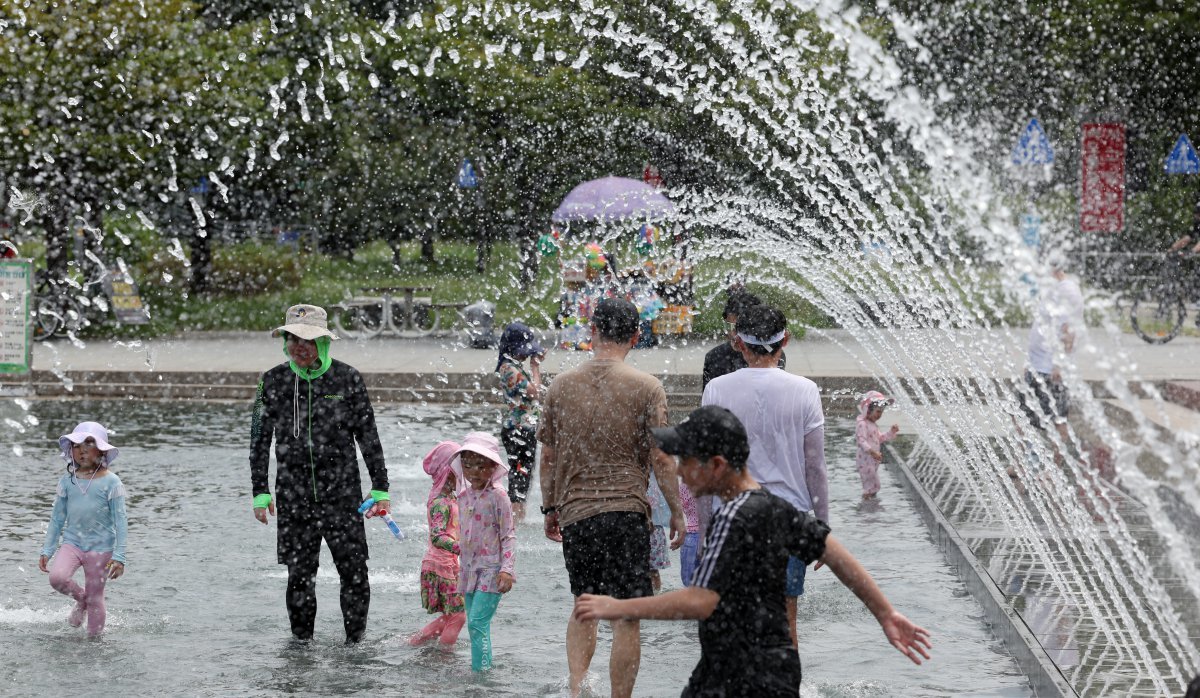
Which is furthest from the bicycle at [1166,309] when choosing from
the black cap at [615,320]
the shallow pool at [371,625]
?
the black cap at [615,320]

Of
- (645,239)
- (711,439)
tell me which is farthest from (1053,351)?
(645,239)

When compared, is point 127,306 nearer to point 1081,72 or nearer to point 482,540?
point 482,540

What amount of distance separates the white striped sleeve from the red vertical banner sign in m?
27.4

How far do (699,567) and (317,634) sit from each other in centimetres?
391

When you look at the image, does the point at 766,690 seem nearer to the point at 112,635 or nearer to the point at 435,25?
the point at 112,635

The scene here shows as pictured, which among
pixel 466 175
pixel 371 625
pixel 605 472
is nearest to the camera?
pixel 605 472

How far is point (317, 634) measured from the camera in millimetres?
7789

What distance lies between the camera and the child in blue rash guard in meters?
7.64

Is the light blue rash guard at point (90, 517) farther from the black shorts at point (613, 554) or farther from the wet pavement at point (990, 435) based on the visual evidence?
the wet pavement at point (990, 435)

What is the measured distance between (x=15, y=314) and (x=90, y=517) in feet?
36.0

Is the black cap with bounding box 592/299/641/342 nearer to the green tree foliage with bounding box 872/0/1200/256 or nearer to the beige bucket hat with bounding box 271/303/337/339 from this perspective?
the beige bucket hat with bounding box 271/303/337/339

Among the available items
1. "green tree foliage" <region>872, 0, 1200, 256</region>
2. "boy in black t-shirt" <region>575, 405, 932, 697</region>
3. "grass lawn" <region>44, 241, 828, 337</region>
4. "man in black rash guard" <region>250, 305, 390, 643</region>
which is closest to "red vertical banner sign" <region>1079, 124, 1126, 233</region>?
"grass lawn" <region>44, 241, 828, 337</region>

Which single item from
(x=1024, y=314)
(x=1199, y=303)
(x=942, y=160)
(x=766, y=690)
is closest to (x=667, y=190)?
Result: (x=1024, y=314)

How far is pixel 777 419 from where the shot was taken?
6352 mm
